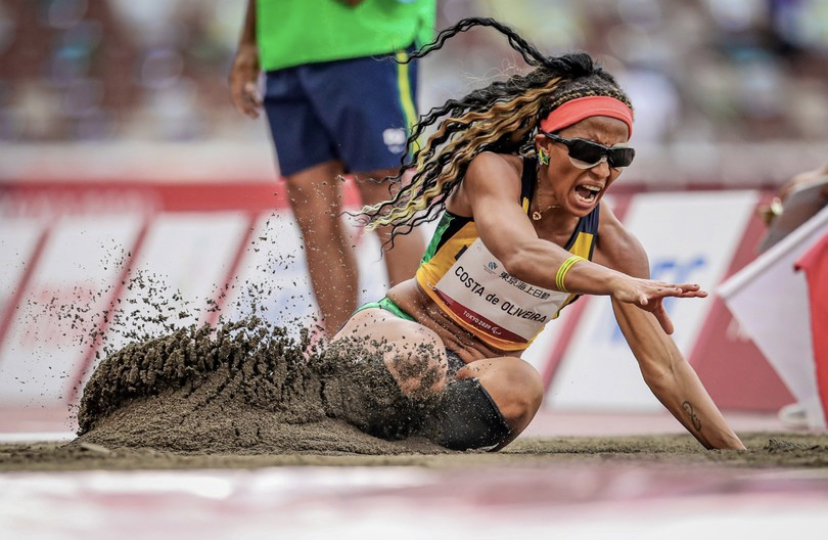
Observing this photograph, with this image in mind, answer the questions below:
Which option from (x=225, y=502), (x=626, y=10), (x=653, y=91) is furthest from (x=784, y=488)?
(x=626, y=10)

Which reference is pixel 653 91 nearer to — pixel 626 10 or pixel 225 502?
pixel 626 10

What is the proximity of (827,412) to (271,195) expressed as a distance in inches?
151

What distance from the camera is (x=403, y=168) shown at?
4.46 m

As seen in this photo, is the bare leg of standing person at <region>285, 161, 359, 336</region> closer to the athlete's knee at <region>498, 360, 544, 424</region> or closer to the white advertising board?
the athlete's knee at <region>498, 360, 544, 424</region>

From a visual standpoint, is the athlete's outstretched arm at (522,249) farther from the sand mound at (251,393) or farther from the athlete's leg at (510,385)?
the sand mound at (251,393)

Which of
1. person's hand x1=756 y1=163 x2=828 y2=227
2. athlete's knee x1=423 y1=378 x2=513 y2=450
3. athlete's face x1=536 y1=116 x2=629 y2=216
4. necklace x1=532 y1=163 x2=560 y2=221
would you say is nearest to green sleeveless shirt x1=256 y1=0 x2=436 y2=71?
necklace x1=532 y1=163 x2=560 y2=221

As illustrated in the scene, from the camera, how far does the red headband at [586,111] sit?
12.9ft

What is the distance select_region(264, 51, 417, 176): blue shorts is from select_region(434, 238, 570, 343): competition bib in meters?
1.15

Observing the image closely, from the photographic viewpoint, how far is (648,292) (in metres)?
3.17

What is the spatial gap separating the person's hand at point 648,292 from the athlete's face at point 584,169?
675 millimetres

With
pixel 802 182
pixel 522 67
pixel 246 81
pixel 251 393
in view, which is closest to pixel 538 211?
pixel 251 393

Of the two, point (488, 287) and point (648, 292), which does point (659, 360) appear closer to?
point (488, 287)

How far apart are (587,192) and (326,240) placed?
1.64m

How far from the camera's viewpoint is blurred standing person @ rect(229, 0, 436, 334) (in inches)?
204
